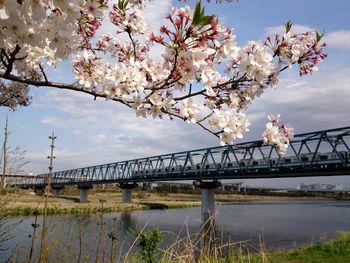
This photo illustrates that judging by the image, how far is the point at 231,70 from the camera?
3.79m

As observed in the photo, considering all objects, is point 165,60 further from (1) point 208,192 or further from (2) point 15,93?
(1) point 208,192

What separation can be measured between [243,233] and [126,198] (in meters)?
40.4

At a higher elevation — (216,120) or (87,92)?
(87,92)

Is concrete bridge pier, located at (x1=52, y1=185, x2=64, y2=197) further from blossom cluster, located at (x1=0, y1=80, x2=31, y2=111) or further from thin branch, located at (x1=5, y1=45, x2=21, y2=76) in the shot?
thin branch, located at (x1=5, y1=45, x2=21, y2=76)

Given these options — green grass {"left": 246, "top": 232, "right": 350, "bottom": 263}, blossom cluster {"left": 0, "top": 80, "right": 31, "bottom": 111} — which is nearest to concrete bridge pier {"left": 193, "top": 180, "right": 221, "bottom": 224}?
green grass {"left": 246, "top": 232, "right": 350, "bottom": 263}

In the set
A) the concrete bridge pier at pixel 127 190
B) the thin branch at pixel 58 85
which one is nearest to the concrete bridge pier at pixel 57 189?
the concrete bridge pier at pixel 127 190

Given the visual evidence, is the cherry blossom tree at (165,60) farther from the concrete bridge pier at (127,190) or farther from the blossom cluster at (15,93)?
the concrete bridge pier at (127,190)

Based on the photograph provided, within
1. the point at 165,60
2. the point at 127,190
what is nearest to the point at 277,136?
the point at 165,60

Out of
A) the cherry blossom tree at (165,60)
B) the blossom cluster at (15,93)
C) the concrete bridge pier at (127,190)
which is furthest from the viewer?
the concrete bridge pier at (127,190)

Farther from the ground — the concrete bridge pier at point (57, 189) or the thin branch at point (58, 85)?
the concrete bridge pier at point (57, 189)

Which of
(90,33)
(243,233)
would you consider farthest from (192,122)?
(243,233)

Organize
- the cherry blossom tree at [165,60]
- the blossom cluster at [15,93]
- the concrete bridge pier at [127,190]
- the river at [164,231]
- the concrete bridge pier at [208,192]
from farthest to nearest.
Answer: the concrete bridge pier at [127,190] < the concrete bridge pier at [208,192] < the blossom cluster at [15,93] < the river at [164,231] < the cherry blossom tree at [165,60]

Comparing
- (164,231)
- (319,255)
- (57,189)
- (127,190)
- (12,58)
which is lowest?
(319,255)

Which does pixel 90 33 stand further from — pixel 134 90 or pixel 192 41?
pixel 192 41
